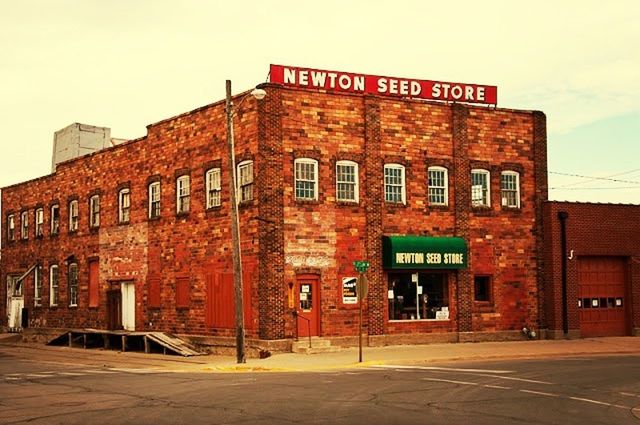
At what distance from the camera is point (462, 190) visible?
113ft

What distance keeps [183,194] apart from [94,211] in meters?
9.12

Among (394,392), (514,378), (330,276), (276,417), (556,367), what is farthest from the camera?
(330,276)

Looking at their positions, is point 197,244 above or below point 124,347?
above

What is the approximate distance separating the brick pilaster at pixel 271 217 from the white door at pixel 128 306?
10779 mm

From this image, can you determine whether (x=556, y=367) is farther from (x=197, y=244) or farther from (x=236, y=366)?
(x=197, y=244)

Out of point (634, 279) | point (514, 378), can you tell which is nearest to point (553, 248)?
point (634, 279)

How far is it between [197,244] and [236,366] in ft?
31.8

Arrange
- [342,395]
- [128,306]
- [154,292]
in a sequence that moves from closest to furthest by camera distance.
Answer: [342,395] → [154,292] → [128,306]

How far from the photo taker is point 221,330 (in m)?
32.9

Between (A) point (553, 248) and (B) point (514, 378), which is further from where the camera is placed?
(A) point (553, 248)

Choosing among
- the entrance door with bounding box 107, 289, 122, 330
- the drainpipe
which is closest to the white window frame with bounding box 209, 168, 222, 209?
the entrance door with bounding box 107, 289, 122, 330

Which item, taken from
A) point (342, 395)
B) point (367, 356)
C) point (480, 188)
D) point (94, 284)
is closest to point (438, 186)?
point (480, 188)

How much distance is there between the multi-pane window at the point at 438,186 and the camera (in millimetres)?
34281

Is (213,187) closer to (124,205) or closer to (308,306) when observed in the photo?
(308,306)
